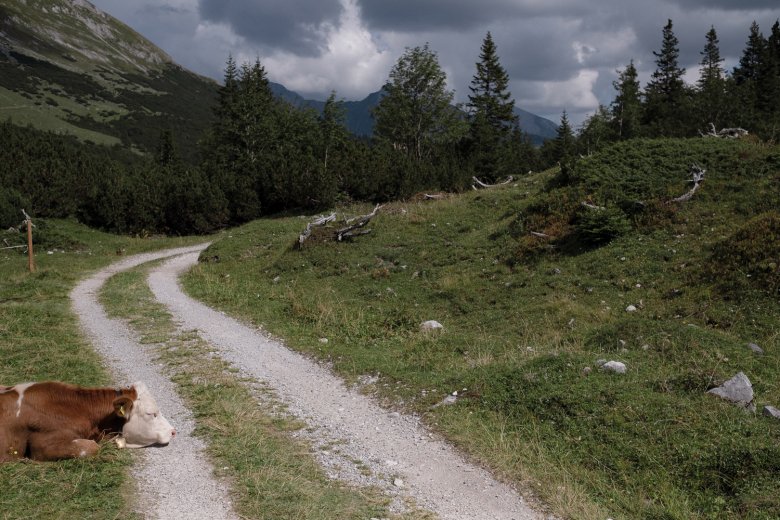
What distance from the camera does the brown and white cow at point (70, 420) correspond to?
579 cm

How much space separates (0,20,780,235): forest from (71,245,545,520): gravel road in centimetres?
1762

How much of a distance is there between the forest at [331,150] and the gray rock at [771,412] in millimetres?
17577

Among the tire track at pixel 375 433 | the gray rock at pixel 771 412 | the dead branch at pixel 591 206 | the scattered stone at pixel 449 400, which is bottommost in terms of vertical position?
the tire track at pixel 375 433

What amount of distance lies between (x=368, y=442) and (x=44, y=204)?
3446 centimetres

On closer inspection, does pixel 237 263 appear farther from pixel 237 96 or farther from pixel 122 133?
pixel 122 133

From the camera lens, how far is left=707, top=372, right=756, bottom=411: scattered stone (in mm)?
7146

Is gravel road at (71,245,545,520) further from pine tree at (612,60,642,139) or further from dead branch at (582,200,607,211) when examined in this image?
pine tree at (612,60,642,139)

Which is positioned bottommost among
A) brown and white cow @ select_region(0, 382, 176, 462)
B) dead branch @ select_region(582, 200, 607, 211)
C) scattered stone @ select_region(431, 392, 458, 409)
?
scattered stone @ select_region(431, 392, 458, 409)

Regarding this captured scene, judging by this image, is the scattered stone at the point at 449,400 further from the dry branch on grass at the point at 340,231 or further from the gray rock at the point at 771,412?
the dry branch on grass at the point at 340,231

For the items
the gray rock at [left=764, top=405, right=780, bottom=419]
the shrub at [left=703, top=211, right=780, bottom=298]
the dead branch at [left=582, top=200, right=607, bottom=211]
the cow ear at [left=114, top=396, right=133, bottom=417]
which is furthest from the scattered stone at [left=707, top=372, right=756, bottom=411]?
the dead branch at [left=582, top=200, right=607, bottom=211]

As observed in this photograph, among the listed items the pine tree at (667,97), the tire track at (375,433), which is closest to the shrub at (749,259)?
the tire track at (375,433)

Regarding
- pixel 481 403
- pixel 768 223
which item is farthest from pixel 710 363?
pixel 768 223

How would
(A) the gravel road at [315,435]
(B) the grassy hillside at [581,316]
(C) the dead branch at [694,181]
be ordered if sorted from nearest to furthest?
(A) the gravel road at [315,435], (B) the grassy hillside at [581,316], (C) the dead branch at [694,181]

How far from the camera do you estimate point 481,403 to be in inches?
322
